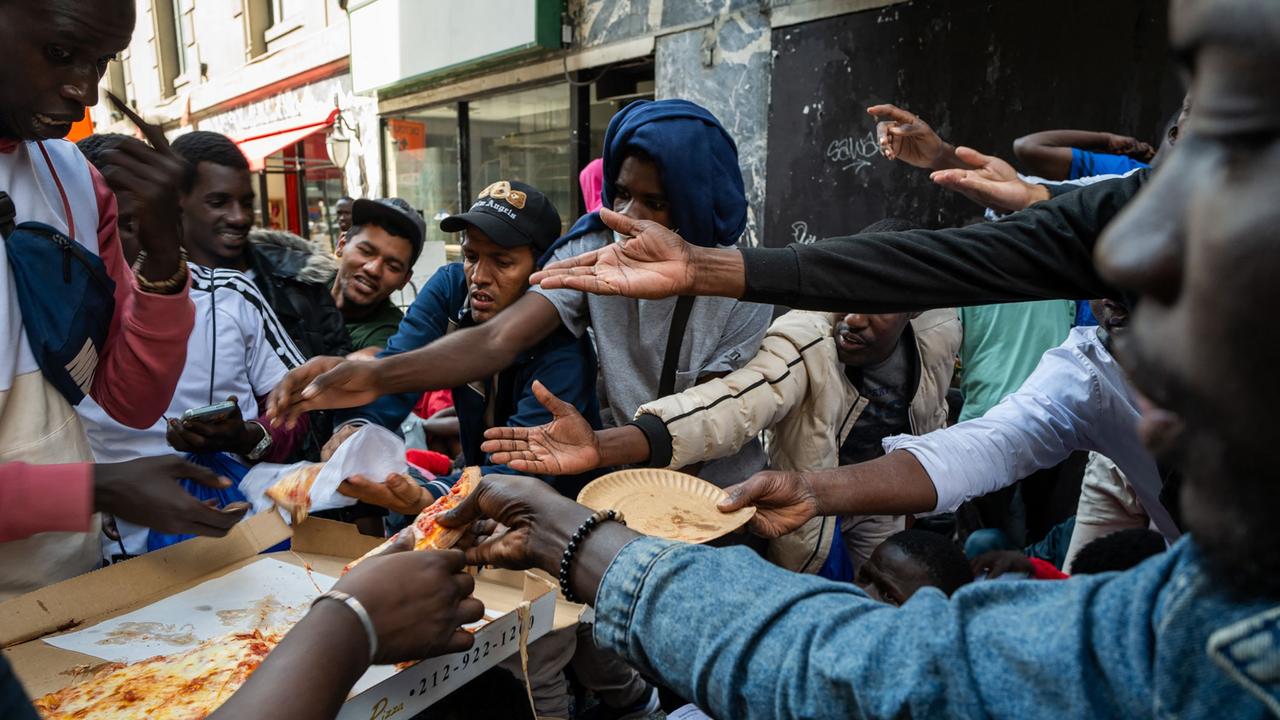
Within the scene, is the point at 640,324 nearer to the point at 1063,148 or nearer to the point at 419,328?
the point at 419,328

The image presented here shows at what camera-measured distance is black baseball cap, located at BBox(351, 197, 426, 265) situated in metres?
3.48

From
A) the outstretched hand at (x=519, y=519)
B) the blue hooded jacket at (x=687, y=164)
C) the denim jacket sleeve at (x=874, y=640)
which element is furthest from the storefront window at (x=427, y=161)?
the denim jacket sleeve at (x=874, y=640)

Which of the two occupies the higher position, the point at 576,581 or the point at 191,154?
the point at 191,154

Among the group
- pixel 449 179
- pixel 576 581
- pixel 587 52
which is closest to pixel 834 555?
pixel 576 581

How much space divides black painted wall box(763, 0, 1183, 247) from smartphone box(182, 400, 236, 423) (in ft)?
→ 12.7

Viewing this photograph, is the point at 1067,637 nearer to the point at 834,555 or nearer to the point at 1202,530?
the point at 1202,530

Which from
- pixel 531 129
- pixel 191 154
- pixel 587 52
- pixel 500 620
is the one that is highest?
pixel 587 52

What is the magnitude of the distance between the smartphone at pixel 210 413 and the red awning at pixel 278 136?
1045cm

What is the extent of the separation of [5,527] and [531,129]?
7.50m

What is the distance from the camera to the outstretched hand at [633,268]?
188 cm

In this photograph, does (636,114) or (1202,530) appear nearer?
(1202,530)

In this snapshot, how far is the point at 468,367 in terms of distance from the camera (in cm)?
227

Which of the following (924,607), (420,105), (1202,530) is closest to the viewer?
(1202,530)

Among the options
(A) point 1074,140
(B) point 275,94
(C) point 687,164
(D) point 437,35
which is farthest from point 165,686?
(B) point 275,94
